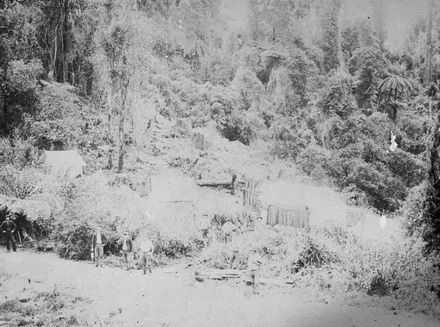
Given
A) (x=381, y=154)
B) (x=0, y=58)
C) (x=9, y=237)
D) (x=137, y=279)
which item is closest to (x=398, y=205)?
(x=381, y=154)

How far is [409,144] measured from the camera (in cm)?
950

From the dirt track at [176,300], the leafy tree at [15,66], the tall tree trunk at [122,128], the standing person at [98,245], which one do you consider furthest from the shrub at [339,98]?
the leafy tree at [15,66]

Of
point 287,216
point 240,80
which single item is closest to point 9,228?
point 287,216

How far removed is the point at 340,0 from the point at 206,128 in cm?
457

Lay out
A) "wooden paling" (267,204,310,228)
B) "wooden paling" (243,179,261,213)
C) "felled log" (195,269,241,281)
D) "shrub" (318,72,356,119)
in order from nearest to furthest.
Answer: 1. "felled log" (195,269,241,281)
2. "wooden paling" (267,204,310,228)
3. "wooden paling" (243,179,261,213)
4. "shrub" (318,72,356,119)

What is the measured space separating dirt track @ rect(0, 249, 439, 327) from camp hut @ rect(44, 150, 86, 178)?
5.15ft

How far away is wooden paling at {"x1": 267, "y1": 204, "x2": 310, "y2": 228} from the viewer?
26.1 ft

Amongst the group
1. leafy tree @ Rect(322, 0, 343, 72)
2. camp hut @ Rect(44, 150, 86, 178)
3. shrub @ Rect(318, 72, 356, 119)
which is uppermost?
leafy tree @ Rect(322, 0, 343, 72)

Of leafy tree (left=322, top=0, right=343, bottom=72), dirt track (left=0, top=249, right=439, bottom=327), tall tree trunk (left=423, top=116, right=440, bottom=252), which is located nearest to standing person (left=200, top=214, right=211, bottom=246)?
dirt track (left=0, top=249, right=439, bottom=327)

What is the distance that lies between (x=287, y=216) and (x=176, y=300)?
11.6ft

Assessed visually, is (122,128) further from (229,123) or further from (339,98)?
(339,98)

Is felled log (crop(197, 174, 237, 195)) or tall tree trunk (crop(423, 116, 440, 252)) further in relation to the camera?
felled log (crop(197, 174, 237, 195))

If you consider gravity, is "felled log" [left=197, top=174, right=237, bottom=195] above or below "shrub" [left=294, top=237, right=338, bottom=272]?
above

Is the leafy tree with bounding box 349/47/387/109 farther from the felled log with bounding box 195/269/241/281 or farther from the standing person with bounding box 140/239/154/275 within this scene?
the standing person with bounding box 140/239/154/275
